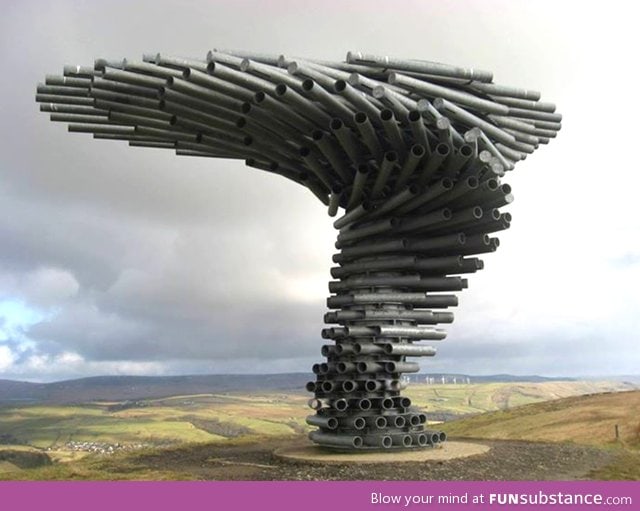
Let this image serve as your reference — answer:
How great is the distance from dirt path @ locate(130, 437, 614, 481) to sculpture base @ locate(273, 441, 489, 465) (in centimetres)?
23

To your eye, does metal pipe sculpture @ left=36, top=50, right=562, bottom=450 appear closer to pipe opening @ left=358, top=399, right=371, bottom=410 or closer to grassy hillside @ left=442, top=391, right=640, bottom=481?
pipe opening @ left=358, top=399, right=371, bottom=410

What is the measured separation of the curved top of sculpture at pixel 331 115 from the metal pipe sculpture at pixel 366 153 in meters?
0.04

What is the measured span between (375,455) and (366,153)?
22.0 ft

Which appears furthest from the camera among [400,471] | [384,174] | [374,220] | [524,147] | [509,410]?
[509,410]

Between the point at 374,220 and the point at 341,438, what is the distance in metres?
5.10

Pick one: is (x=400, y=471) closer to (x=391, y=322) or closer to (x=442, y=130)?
(x=391, y=322)

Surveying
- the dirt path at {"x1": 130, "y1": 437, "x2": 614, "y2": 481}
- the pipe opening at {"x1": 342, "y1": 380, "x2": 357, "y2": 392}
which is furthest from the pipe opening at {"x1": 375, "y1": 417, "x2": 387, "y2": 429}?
the dirt path at {"x1": 130, "y1": 437, "x2": 614, "y2": 481}

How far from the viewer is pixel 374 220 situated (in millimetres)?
16984

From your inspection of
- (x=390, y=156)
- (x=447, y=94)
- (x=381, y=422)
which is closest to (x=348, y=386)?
(x=381, y=422)

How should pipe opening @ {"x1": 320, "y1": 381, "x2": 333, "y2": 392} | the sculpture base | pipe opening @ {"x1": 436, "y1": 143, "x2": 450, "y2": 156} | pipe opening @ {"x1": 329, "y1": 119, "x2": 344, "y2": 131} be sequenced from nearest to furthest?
the sculpture base, pipe opening @ {"x1": 329, "y1": 119, "x2": 344, "y2": 131}, pipe opening @ {"x1": 436, "y1": 143, "x2": 450, "y2": 156}, pipe opening @ {"x1": 320, "y1": 381, "x2": 333, "y2": 392}

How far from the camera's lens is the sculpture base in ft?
48.1

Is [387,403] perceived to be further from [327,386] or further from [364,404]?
[327,386]

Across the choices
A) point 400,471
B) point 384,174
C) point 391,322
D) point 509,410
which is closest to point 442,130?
point 384,174

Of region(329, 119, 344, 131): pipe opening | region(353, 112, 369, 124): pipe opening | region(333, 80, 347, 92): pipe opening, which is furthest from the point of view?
region(329, 119, 344, 131): pipe opening
